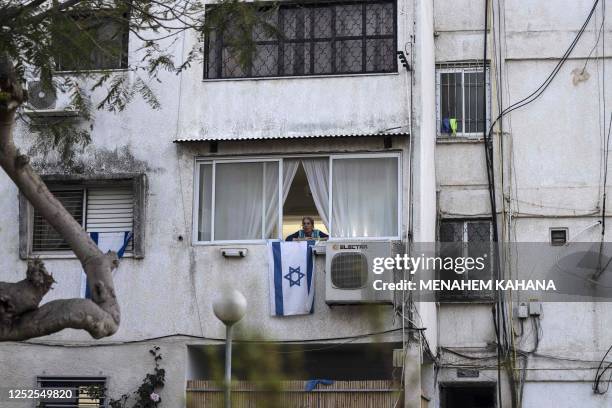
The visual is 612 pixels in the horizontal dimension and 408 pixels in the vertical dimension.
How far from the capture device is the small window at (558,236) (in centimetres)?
2178

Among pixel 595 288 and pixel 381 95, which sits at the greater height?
pixel 381 95

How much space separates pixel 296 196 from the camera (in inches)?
779

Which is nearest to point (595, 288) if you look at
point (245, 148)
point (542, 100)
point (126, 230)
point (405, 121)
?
point (542, 100)

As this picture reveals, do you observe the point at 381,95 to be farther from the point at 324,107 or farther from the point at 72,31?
the point at 72,31

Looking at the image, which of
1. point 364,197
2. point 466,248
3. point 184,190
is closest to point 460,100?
point 466,248

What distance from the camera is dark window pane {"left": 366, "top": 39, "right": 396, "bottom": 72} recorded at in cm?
1962

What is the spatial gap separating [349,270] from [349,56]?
11.2ft

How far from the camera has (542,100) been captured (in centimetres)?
2231

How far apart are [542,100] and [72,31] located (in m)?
10.4

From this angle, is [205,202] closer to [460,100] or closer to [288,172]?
[288,172]

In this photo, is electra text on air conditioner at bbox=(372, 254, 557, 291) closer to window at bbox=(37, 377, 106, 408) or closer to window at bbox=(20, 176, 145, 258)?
window at bbox=(20, 176, 145, 258)

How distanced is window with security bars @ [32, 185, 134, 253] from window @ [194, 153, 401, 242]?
1.21 metres

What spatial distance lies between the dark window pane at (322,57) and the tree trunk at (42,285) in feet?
25.8

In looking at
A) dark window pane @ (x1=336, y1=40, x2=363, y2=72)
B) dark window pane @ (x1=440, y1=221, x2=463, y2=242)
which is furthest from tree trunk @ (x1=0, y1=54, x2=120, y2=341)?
dark window pane @ (x1=440, y1=221, x2=463, y2=242)
